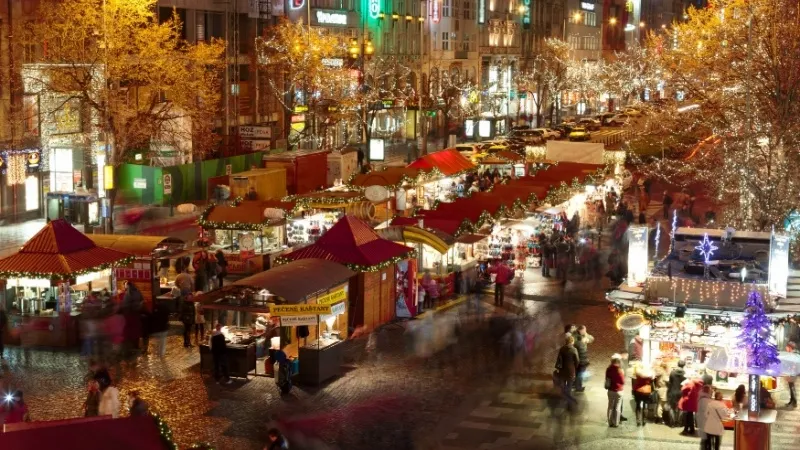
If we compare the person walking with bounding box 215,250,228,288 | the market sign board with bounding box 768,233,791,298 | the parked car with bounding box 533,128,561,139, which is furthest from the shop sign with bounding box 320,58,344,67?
the market sign board with bounding box 768,233,791,298

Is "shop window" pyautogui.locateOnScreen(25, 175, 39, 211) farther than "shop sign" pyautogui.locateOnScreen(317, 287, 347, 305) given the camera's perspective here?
Yes

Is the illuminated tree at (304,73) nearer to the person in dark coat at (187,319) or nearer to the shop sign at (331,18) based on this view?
the shop sign at (331,18)

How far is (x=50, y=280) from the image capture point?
2792cm

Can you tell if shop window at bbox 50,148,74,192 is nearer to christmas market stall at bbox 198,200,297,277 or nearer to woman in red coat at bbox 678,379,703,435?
christmas market stall at bbox 198,200,297,277

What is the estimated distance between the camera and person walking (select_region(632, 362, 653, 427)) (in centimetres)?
2170

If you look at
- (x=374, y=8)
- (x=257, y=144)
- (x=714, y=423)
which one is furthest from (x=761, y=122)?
(x=374, y=8)

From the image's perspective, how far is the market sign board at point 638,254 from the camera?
82.9 feet

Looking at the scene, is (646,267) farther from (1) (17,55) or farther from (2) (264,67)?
(2) (264,67)

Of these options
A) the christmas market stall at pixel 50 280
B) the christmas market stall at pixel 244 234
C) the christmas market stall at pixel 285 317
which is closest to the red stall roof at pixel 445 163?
the christmas market stall at pixel 244 234

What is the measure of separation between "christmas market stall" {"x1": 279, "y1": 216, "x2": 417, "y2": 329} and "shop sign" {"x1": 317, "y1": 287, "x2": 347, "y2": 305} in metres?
1.15

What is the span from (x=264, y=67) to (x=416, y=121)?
968 inches

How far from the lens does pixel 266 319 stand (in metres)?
26.6

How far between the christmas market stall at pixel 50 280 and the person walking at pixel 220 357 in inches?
183

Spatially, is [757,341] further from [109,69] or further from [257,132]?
[257,132]
